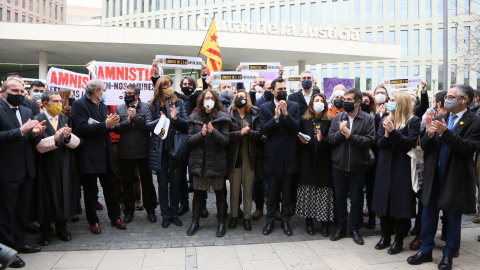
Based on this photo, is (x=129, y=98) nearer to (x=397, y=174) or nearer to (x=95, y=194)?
(x=95, y=194)

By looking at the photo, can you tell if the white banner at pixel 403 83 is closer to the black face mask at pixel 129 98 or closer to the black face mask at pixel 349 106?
the black face mask at pixel 349 106

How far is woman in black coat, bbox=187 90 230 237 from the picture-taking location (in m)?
5.88

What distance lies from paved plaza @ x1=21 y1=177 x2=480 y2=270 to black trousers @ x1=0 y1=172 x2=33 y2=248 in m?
0.31

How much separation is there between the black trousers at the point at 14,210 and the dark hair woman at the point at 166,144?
1832mm

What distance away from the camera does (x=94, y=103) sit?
6156 mm

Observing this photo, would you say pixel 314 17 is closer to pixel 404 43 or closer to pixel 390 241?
pixel 404 43

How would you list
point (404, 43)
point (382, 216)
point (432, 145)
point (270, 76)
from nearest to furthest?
point (432, 145) → point (382, 216) → point (270, 76) → point (404, 43)

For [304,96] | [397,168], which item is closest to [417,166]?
[397,168]

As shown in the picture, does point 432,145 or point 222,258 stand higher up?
point 432,145

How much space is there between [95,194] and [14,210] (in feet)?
4.31

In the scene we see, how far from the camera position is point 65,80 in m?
7.17

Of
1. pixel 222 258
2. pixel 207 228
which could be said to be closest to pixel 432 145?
pixel 222 258

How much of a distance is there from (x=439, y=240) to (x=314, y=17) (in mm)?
56671

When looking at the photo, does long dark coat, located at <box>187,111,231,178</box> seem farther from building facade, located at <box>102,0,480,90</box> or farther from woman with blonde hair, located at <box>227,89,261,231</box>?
building facade, located at <box>102,0,480,90</box>
